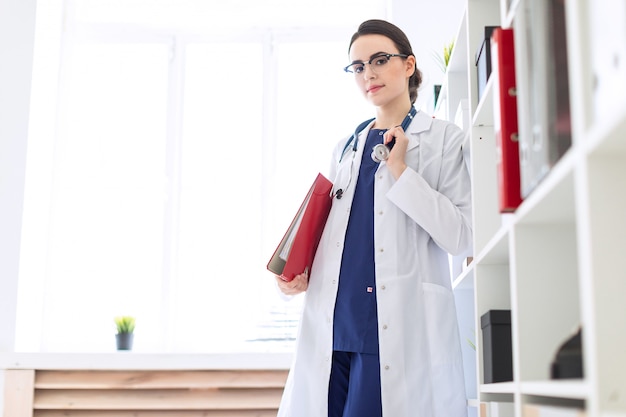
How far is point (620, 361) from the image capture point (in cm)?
87

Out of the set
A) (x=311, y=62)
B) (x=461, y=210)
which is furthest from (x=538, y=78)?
(x=311, y=62)

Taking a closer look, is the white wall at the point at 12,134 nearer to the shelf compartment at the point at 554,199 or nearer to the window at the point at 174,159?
the window at the point at 174,159

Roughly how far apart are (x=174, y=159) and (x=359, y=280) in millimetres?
1998

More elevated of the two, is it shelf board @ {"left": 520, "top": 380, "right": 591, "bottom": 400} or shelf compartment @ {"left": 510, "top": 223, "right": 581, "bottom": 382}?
shelf compartment @ {"left": 510, "top": 223, "right": 581, "bottom": 382}

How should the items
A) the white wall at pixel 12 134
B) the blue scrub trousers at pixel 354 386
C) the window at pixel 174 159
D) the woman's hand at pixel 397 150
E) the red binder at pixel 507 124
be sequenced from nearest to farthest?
1. the red binder at pixel 507 124
2. the blue scrub trousers at pixel 354 386
3. the woman's hand at pixel 397 150
4. the white wall at pixel 12 134
5. the window at pixel 174 159

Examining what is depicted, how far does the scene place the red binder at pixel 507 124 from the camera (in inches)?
49.6

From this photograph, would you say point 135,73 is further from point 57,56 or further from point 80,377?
point 80,377

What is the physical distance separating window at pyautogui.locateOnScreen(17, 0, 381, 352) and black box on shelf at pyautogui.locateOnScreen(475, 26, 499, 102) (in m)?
1.91

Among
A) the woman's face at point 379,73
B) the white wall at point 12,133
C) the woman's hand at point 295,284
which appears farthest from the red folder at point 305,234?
the white wall at point 12,133

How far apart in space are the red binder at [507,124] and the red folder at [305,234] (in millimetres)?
762

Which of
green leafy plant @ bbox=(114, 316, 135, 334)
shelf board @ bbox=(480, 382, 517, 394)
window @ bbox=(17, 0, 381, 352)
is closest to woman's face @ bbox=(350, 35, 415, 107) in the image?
shelf board @ bbox=(480, 382, 517, 394)

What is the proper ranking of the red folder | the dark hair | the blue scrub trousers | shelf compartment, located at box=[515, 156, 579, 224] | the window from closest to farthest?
shelf compartment, located at box=[515, 156, 579, 224], the blue scrub trousers, the red folder, the dark hair, the window

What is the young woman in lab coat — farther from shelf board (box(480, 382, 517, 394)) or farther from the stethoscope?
shelf board (box(480, 382, 517, 394))

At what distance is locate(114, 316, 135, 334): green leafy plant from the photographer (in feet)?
11.0
